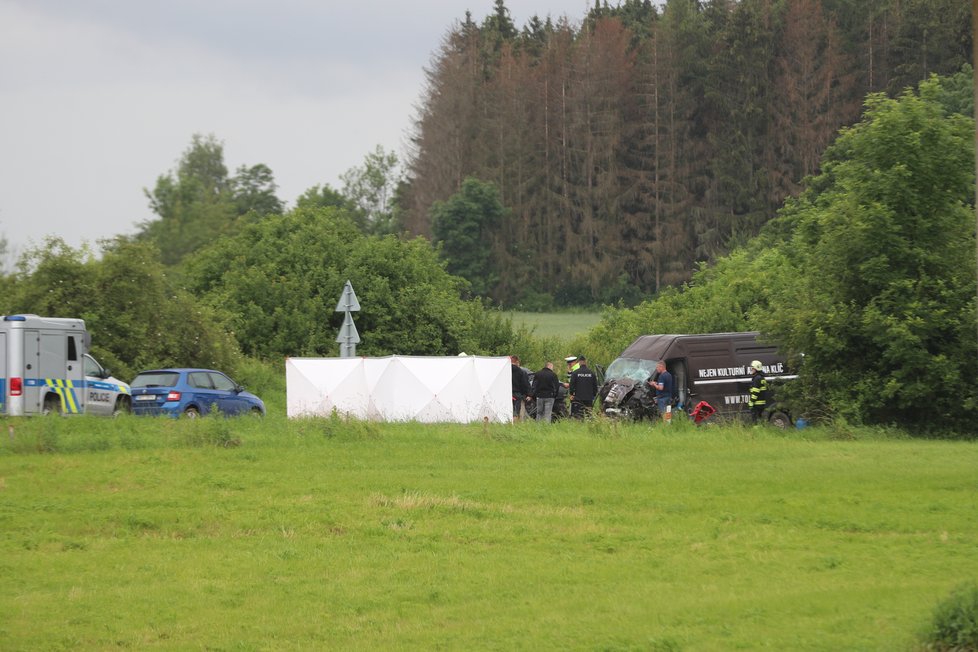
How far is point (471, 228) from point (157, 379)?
60.0 metres

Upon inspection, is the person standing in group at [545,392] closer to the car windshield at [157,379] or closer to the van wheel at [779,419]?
the van wheel at [779,419]

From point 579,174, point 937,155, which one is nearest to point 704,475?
point 937,155

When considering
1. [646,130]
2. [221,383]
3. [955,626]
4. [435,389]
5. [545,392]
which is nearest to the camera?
[955,626]

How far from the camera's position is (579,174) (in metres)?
90.4

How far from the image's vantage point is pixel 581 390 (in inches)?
1168

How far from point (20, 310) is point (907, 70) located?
60.8 metres

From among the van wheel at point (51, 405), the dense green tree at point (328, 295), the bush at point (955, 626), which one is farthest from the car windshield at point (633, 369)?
the bush at point (955, 626)

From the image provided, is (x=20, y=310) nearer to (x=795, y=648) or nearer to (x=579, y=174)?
(x=795, y=648)

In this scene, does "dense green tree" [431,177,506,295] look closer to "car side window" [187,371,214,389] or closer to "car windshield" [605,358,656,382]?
"car side window" [187,371,214,389]

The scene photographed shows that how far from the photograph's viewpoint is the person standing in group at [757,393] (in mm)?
27250

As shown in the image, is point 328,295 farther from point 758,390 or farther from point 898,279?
point 898,279

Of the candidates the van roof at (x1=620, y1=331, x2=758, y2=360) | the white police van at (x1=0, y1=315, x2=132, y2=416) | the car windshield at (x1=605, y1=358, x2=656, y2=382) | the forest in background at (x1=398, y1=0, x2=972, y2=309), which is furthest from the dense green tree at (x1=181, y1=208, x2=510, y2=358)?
the forest in background at (x1=398, y1=0, x2=972, y2=309)

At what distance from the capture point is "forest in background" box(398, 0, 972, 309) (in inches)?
3223

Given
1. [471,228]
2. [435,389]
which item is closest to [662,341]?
[435,389]
